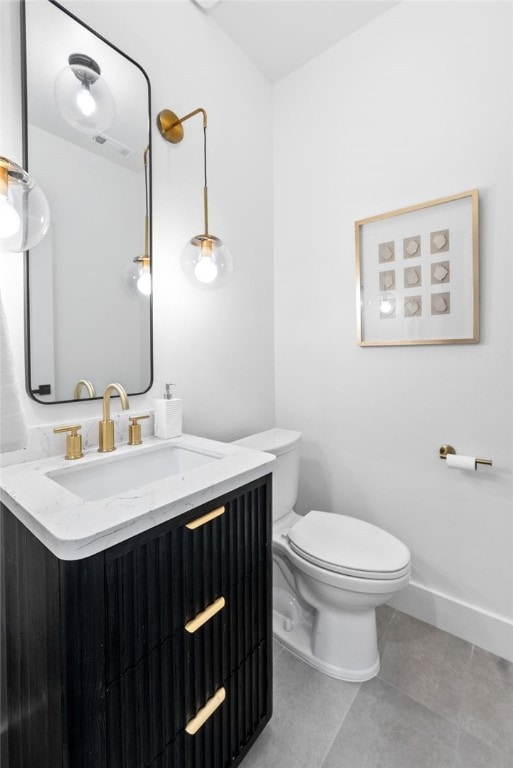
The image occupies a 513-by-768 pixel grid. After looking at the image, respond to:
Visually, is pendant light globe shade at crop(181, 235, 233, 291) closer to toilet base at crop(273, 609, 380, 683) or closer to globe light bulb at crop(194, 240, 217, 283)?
globe light bulb at crop(194, 240, 217, 283)

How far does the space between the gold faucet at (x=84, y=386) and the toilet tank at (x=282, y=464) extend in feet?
2.02

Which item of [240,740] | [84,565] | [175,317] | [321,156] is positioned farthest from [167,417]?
[321,156]

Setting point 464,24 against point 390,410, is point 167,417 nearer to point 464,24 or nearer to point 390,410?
point 390,410

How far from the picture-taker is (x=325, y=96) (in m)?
A: 1.78

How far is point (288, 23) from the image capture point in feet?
5.33

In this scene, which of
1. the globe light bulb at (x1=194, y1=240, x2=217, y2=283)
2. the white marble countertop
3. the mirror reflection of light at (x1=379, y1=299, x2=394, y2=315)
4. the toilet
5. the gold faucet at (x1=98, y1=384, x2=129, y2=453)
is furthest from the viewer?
the mirror reflection of light at (x1=379, y1=299, x2=394, y2=315)

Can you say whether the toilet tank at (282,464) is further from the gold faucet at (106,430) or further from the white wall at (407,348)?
the gold faucet at (106,430)

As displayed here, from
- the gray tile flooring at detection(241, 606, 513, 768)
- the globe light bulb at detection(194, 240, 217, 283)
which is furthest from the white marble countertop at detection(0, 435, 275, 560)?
the gray tile flooring at detection(241, 606, 513, 768)

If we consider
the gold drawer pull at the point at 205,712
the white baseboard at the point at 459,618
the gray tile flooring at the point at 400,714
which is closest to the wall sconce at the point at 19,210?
the gold drawer pull at the point at 205,712

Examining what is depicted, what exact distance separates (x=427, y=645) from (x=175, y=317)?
171 cm

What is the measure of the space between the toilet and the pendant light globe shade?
70cm

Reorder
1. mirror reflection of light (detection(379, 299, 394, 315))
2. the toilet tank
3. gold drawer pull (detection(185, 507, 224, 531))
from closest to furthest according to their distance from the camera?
gold drawer pull (detection(185, 507, 224, 531)) → the toilet tank → mirror reflection of light (detection(379, 299, 394, 315))

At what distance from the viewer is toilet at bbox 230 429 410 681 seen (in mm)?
1197

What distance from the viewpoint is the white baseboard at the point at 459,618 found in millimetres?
1385
